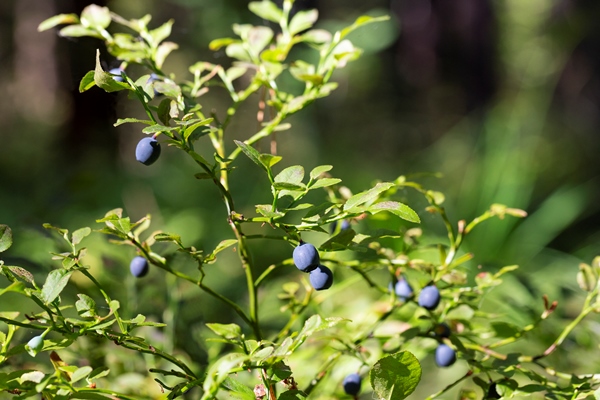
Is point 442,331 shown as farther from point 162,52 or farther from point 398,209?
point 162,52

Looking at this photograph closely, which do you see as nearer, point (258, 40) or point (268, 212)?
point (268, 212)

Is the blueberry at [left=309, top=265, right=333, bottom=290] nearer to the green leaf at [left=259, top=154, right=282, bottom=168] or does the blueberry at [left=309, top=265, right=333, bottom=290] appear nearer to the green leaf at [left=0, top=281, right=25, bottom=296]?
the green leaf at [left=259, top=154, right=282, bottom=168]

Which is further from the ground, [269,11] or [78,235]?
[269,11]

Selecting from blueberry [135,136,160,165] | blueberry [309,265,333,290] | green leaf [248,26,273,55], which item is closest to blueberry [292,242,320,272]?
blueberry [309,265,333,290]

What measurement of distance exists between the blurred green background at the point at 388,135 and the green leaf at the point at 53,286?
12.2 inches

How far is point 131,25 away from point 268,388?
0.43 metres

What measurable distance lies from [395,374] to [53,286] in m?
0.25

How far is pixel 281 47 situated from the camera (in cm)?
67

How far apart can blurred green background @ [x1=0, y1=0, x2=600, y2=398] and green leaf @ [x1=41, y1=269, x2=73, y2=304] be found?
0.31 m

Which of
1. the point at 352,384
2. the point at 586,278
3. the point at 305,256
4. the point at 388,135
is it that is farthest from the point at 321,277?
the point at 388,135

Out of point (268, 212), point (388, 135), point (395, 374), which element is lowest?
point (388, 135)

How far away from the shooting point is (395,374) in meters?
0.44

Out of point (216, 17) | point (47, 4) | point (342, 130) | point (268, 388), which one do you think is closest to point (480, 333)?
point (268, 388)

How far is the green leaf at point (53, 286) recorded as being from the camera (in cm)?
44
